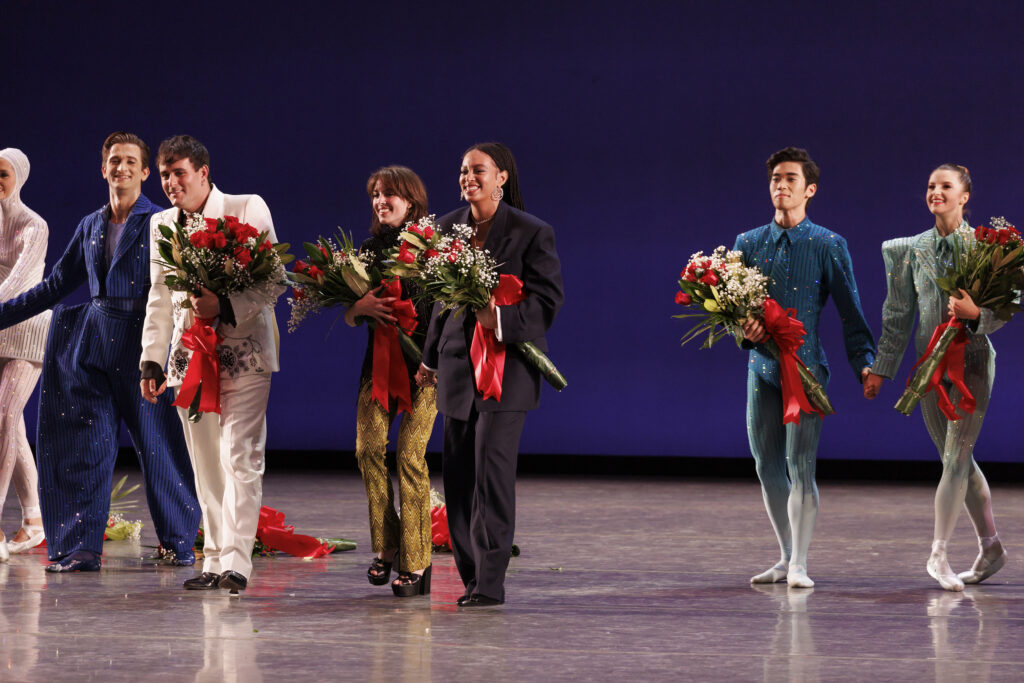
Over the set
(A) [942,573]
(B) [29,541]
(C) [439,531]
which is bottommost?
(B) [29,541]

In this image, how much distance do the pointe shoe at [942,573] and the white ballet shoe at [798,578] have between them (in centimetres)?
45

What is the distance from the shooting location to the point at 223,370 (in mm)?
4559

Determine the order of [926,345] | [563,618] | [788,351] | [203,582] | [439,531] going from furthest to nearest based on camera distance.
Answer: [439,531], [926,345], [788,351], [203,582], [563,618]

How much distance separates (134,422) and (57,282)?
656 mm

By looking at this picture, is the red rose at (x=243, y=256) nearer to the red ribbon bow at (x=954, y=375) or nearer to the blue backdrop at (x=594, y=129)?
the red ribbon bow at (x=954, y=375)

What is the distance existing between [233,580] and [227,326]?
878 millimetres

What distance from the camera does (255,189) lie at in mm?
9531

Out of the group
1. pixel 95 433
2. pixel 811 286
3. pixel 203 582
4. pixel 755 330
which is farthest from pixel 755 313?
pixel 95 433

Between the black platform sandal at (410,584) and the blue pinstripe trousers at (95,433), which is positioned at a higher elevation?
the blue pinstripe trousers at (95,433)

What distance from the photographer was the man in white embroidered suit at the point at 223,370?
451 centimetres

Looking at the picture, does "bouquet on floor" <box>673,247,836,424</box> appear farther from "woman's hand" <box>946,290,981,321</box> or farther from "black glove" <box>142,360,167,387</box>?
"black glove" <box>142,360,167,387</box>

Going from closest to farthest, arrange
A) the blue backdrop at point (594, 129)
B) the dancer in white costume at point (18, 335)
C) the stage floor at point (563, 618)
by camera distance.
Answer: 1. the stage floor at point (563, 618)
2. the dancer in white costume at point (18, 335)
3. the blue backdrop at point (594, 129)

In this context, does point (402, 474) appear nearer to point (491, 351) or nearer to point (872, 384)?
point (491, 351)

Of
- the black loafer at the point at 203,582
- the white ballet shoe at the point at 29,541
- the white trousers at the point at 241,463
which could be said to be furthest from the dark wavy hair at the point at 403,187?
the white ballet shoe at the point at 29,541
